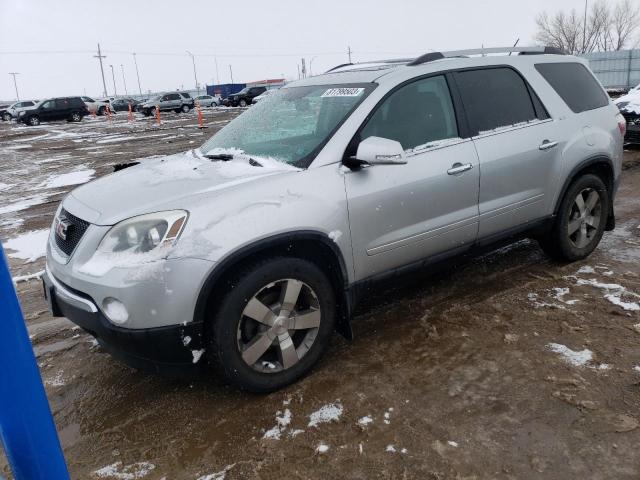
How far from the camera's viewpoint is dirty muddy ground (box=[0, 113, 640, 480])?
245 centimetres

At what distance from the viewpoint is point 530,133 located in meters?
4.04

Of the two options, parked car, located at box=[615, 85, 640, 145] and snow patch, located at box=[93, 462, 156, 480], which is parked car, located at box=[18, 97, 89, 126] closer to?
parked car, located at box=[615, 85, 640, 145]

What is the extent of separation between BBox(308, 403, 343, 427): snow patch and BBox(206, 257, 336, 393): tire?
296mm

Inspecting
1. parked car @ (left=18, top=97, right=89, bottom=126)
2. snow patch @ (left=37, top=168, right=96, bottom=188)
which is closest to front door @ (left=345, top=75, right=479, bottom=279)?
snow patch @ (left=37, top=168, right=96, bottom=188)

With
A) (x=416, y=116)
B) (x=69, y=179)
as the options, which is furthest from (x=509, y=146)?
(x=69, y=179)

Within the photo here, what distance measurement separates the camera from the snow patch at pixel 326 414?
2.75 metres

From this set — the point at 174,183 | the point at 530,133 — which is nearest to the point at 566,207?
the point at 530,133

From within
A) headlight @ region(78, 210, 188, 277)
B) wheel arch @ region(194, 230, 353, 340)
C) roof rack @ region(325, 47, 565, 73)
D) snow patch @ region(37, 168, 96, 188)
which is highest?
roof rack @ region(325, 47, 565, 73)

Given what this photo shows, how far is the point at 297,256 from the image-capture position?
3033 millimetres

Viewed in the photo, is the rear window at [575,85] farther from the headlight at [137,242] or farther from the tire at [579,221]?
the headlight at [137,242]

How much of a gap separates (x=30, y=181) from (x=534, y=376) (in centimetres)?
1201

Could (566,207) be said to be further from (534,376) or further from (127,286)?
(127,286)

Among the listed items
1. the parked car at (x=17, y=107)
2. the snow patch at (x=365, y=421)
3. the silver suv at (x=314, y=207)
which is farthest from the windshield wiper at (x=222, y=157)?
the parked car at (x=17, y=107)

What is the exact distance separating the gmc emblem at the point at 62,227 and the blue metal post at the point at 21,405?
1.69 metres
